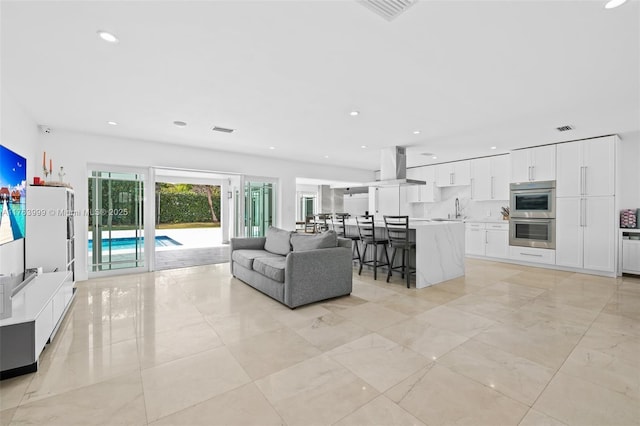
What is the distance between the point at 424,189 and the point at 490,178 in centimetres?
167

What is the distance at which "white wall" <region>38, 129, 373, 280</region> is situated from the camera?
4699mm

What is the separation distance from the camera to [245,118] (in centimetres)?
410

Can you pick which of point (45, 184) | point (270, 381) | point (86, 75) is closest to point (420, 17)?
point (270, 381)

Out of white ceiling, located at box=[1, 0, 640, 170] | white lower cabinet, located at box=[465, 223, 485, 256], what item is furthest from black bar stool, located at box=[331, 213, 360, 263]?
white lower cabinet, located at box=[465, 223, 485, 256]

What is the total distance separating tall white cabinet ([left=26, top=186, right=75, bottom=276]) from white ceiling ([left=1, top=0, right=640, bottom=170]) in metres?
1.10

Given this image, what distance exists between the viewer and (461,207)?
7.73 m

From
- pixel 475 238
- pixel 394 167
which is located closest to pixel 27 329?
pixel 394 167

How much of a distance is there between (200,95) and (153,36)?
1.12 metres

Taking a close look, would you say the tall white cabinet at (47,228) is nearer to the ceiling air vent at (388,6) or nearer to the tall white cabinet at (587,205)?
the ceiling air vent at (388,6)

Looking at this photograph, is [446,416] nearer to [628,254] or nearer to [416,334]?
[416,334]

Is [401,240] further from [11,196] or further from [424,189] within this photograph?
[11,196]

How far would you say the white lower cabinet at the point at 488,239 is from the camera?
636cm

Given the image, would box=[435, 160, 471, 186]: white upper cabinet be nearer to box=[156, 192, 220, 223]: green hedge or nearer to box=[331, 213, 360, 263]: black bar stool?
box=[331, 213, 360, 263]: black bar stool

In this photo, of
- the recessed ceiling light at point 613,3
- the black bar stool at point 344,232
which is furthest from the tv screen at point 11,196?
the recessed ceiling light at point 613,3
